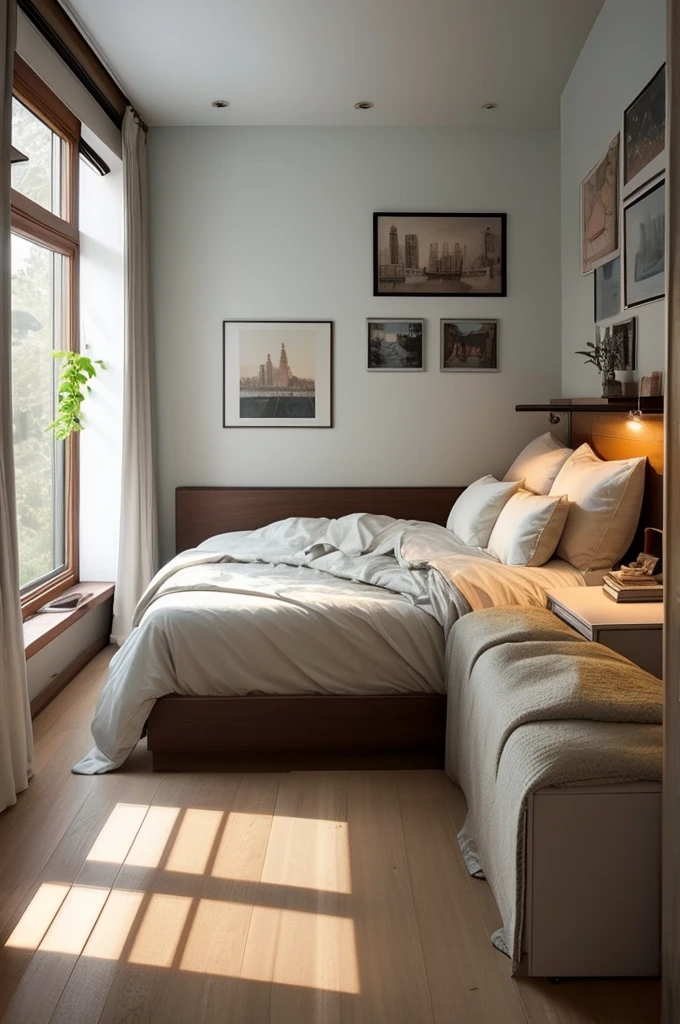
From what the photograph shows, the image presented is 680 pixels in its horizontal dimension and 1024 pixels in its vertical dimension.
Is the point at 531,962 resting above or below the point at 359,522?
below

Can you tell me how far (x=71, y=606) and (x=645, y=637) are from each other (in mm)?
2631

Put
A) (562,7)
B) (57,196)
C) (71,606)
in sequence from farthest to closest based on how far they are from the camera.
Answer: (57,196)
(71,606)
(562,7)

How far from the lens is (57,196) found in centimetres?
446

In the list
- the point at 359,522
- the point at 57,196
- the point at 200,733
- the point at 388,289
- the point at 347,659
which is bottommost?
the point at 200,733

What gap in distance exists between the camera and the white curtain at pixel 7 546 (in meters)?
2.76

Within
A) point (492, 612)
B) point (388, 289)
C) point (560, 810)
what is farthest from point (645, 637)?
point (388, 289)

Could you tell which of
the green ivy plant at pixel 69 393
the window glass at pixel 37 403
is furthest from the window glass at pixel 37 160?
the green ivy plant at pixel 69 393

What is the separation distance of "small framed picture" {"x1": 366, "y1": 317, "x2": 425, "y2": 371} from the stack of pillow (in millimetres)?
1402

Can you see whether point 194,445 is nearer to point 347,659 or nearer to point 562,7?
point 347,659

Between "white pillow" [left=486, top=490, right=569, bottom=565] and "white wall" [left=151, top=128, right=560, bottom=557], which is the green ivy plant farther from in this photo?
"white pillow" [left=486, top=490, right=569, bottom=565]

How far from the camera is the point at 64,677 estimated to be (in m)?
4.09

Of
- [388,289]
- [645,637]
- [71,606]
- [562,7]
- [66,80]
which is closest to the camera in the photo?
[645,637]

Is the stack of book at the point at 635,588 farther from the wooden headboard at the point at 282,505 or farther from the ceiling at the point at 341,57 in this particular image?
the ceiling at the point at 341,57

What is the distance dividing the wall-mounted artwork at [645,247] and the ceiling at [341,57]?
3.26ft
